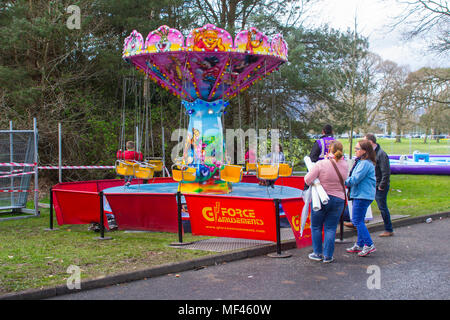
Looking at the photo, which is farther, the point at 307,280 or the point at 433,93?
the point at 433,93

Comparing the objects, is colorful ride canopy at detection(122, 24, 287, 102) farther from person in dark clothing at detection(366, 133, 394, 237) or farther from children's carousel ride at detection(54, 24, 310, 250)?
person in dark clothing at detection(366, 133, 394, 237)

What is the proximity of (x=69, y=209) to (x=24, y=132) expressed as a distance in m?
4.02

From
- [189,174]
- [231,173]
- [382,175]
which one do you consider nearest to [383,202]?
[382,175]

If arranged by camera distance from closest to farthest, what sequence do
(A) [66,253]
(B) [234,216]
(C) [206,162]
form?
(A) [66,253] → (B) [234,216] → (C) [206,162]

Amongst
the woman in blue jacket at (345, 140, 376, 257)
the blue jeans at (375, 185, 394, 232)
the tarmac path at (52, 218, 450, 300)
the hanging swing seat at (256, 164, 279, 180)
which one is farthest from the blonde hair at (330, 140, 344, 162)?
the hanging swing seat at (256, 164, 279, 180)

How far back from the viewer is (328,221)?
716 cm

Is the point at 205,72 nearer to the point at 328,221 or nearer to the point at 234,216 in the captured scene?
the point at 234,216

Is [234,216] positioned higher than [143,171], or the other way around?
[143,171]

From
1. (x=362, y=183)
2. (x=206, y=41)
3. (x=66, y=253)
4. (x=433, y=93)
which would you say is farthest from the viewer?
(x=433, y=93)

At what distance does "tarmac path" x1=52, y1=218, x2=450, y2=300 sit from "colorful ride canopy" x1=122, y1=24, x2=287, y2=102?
5.16 metres

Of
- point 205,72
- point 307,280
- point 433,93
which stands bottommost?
point 307,280

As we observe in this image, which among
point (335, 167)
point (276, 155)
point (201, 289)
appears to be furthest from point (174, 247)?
point (276, 155)

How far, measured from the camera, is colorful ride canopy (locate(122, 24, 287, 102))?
35.2 feet

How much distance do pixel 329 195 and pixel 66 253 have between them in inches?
174
